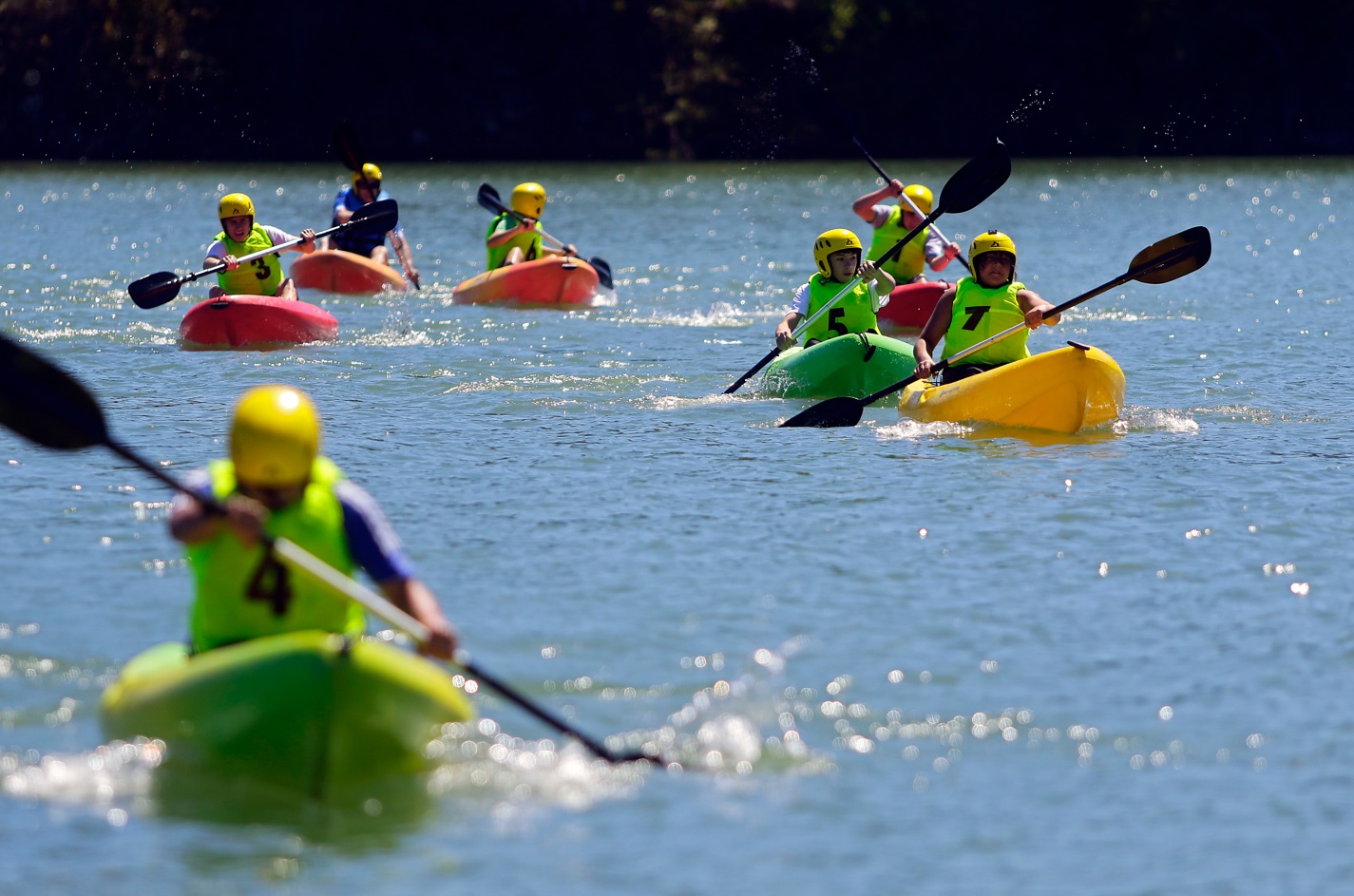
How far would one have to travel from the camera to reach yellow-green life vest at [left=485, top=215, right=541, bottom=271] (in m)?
21.0

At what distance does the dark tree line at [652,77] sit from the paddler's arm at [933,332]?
4095 cm

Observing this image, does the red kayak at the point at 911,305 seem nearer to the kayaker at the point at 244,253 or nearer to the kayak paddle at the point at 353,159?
the kayaker at the point at 244,253

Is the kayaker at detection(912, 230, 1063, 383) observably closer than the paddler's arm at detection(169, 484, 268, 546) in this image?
No

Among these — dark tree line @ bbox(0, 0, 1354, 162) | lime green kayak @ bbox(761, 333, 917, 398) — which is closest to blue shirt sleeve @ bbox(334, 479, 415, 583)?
lime green kayak @ bbox(761, 333, 917, 398)

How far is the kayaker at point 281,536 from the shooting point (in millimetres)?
5707

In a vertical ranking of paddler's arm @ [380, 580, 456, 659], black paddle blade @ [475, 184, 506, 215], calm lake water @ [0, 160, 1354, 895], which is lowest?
calm lake water @ [0, 160, 1354, 895]

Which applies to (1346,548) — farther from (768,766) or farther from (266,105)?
(266,105)

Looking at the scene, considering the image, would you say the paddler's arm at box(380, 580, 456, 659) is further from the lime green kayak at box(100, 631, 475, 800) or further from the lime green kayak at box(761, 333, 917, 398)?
the lime green kayak at box(761, 333, 917, 398)

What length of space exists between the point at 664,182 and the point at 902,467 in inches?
1380

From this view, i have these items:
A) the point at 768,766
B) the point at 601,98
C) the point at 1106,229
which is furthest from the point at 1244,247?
the point at 601,98

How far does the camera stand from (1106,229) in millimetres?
31109

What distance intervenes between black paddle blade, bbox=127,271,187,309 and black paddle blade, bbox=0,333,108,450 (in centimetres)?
1045

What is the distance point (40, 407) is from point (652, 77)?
4929cm

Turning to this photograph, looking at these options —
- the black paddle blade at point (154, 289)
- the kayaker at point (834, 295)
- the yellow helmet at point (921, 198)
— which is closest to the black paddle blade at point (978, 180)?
the kayaker at point (834, 295)
